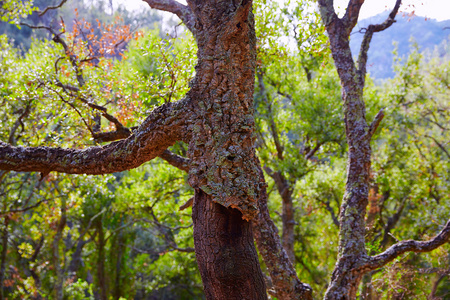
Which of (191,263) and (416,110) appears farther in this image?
(191,263)

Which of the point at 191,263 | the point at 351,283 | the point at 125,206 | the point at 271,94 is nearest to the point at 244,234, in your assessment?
the point at 351,283

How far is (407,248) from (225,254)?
3.33 meters

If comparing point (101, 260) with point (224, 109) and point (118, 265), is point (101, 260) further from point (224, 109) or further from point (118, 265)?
point (224, 109)

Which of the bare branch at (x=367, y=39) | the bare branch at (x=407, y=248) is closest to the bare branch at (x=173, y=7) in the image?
the bare branch at (x=367, y=39)

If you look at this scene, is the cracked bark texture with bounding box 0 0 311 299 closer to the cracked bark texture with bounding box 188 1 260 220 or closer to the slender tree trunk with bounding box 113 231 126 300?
the cracked bark texture with bounding box 188 1 260 220

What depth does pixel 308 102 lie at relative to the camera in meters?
10.9

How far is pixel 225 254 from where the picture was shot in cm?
235

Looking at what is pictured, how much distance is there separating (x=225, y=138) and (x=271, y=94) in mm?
8463

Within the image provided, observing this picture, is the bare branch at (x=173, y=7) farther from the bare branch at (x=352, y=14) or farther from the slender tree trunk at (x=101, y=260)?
the slender tree trunk at (x=101, y=260)

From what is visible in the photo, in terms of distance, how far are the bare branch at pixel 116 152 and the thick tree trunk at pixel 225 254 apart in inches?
27.0

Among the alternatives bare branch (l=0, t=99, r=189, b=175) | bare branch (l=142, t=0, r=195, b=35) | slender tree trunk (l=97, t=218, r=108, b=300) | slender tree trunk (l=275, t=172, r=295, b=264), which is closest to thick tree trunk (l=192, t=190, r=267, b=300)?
bare branch (l=0, t=99, r=189, b=175)

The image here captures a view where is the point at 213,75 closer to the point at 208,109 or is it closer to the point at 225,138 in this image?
the point at 208,109

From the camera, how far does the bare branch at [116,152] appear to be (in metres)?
2.79

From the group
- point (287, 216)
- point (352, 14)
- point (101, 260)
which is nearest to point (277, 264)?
point (352, 14)
